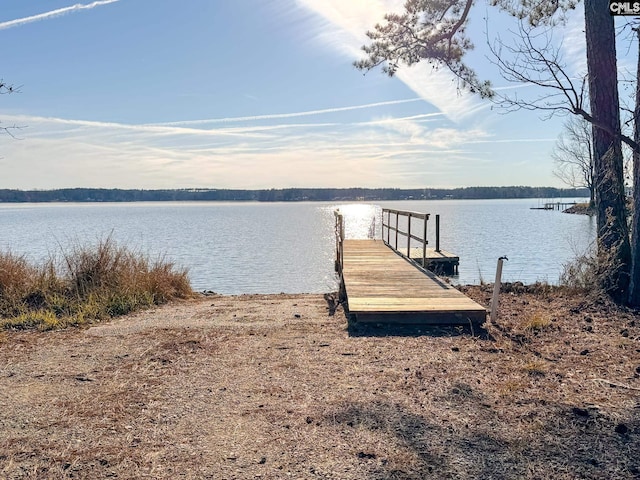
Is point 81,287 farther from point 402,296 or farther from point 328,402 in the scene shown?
point 328,402

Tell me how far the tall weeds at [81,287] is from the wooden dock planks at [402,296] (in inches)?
136

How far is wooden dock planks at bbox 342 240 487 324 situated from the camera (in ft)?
20.1

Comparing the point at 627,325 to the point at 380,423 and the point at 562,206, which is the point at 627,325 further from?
the point at 562,206

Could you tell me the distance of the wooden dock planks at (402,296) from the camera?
20.1 ft

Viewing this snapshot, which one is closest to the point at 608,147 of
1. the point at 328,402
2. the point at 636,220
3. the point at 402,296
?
the point at 636,220

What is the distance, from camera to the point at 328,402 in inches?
146

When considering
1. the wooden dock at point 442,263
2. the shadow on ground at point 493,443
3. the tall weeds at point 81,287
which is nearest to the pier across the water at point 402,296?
the shadow on ground at point 493,443

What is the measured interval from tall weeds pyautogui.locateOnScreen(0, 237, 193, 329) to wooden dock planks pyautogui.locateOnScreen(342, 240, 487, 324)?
11.3 ft

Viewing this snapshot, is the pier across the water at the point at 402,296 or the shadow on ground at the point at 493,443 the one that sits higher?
the pier across the water at the point at 402,296

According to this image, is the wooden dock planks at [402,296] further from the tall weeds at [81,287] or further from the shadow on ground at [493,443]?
the tall weeds at [81,287]

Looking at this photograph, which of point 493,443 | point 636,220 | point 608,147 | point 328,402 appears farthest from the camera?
point 608,147

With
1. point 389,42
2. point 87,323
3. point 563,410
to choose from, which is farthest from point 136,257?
point 563,410

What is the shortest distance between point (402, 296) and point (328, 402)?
369 cm

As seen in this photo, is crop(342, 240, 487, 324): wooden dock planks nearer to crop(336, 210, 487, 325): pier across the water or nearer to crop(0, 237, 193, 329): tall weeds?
crop(336, 210, 487, 325): pier across the water
